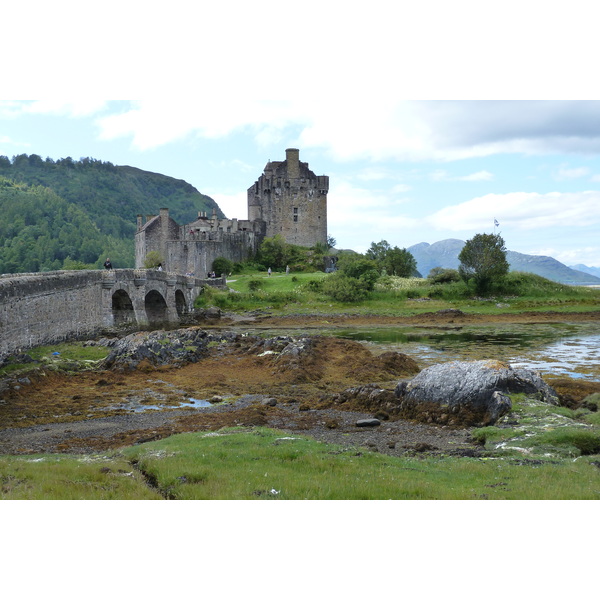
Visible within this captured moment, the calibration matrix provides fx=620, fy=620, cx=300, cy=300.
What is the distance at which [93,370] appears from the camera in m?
27.6

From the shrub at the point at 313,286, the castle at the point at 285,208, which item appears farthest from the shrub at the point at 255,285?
the castle at the point at 285,208

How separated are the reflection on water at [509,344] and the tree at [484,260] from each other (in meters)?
16.3

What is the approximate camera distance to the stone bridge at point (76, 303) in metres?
27.9

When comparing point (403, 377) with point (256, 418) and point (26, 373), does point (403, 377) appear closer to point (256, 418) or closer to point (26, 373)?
point (256, 418)

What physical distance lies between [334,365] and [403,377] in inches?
158

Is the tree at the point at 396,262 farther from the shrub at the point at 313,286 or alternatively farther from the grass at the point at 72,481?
the grass at the point at 72,481

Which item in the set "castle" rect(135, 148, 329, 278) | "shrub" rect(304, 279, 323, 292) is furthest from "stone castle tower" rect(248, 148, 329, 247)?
"shrub" rect(304, 279, 323, 292)

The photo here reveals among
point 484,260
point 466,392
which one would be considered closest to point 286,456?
point 466,392

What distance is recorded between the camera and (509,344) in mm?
38312

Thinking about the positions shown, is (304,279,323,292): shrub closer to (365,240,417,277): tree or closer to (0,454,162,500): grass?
(365,240,417,277): tree

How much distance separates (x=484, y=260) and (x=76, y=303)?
45.6m

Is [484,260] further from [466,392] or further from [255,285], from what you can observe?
[466,392]

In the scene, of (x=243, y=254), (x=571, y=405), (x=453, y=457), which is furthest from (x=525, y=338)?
(x=243, y=254)

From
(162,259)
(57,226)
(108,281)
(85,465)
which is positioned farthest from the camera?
(57,226)
